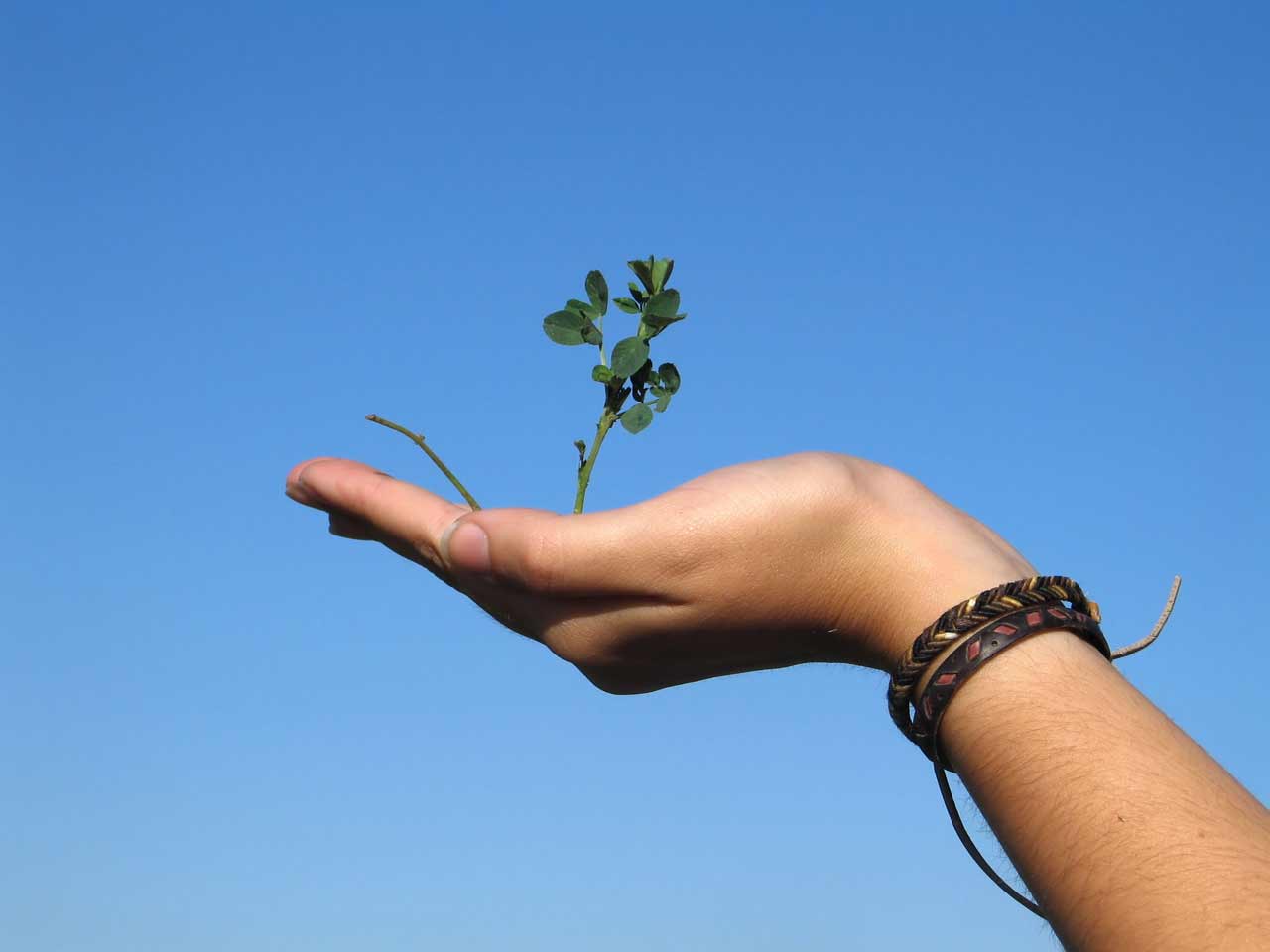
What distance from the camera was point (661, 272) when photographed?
4.42 m

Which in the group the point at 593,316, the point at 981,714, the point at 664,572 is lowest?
the point at 981,714

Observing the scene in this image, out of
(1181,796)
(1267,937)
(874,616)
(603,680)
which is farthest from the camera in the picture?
(603,680)

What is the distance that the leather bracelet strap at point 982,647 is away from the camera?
3.01 metres

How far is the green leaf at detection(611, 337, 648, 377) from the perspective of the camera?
435cm

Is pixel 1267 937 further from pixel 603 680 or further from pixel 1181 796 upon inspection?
pixel 603 680

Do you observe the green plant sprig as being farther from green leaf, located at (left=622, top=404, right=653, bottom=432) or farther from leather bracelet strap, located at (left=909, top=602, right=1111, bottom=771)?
leather bracelet strap, located at (left=909, top=602, right=1111, bottom=771)

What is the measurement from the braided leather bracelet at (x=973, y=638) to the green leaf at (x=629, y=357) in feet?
5.31

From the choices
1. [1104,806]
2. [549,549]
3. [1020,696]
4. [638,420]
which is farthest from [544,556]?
[1104,806]

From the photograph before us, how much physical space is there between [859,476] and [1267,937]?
5.59 feet

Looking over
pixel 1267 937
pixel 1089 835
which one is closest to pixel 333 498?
pixel 1089 835

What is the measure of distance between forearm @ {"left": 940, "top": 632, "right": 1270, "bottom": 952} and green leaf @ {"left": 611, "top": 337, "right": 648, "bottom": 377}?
1819mm

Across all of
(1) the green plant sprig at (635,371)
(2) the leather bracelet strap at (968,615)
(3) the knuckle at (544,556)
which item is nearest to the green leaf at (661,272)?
(1) the green plant sprig at (635,371)

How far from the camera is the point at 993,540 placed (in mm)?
3633

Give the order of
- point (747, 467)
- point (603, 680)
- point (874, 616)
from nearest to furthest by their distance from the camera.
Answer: point (874, 616) < point (747, 467) < point (603, 680)
